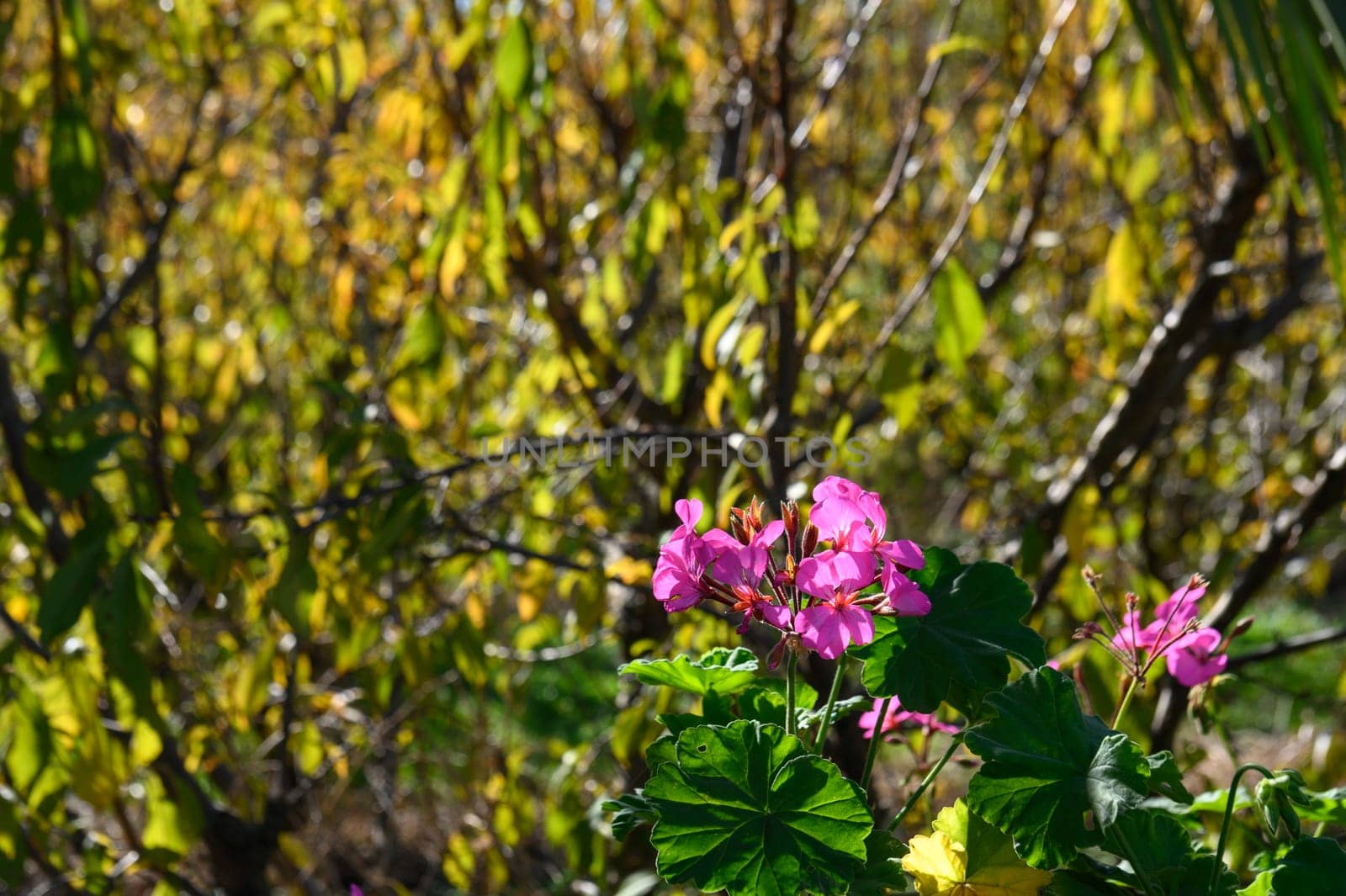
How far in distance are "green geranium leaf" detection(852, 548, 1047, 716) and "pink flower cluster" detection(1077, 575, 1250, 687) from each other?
6 centimetres

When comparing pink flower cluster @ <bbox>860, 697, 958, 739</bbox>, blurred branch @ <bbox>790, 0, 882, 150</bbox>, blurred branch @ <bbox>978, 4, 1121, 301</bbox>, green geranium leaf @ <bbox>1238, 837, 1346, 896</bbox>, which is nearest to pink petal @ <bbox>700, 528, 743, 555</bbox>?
pink flower cluster @ <bbox>860, 697, 958, 739</bbox>

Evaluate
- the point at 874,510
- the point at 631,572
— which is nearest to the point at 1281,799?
the point at 874,510

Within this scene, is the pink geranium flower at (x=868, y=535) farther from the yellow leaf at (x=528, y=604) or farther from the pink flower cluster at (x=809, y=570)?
the yellow leaf at (x=528, y=604)

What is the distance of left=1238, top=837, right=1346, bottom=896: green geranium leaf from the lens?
0.60 m

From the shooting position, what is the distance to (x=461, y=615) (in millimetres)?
1495

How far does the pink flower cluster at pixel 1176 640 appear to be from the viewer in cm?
72

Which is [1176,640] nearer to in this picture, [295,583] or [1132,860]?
[1132,860]

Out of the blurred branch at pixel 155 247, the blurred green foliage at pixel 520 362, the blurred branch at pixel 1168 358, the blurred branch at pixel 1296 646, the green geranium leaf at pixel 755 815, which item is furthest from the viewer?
the blurred branch at pixel 155 247

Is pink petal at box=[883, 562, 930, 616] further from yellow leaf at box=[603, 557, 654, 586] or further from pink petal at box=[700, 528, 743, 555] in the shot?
yellow leaf at box=[603, 557, 654, 586]

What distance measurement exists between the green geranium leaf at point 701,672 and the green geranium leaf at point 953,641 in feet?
0.26

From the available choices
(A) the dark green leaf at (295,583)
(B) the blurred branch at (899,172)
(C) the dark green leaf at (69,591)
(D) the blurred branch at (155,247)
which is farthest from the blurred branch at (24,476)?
(B) the blurred branch at (899,172)

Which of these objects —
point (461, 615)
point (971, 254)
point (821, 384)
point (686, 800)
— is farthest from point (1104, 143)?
point (971, 254)

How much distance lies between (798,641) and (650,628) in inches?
60.4

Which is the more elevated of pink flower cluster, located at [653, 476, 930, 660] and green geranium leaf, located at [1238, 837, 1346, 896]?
pink flower cluster, located at [653, 476, 930, 660]
